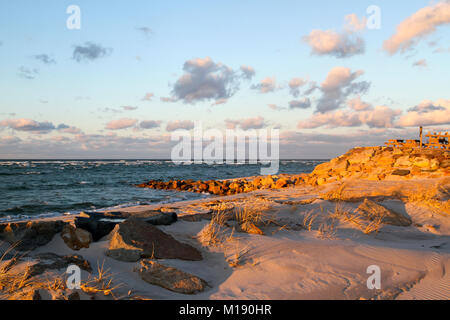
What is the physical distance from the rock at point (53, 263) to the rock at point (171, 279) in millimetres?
763

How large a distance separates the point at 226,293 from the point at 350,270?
6.16 feet

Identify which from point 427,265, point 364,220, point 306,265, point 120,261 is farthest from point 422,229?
point 120,261

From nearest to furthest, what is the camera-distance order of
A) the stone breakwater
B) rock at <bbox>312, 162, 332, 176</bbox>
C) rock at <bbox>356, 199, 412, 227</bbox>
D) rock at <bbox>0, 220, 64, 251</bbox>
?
1. rock at <bbox>0, 220, 64, 251</bbox>
2. rock at <bbox>356, 199, 412, 227</bbox>
3. the stone breakwater
4. rock at <bbox>312, 162, 332, 176</bbox>

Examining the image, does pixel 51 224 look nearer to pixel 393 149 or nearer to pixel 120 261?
pixel 120 261

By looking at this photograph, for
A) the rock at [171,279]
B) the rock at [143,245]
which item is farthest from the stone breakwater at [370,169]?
the rock at [171,279]

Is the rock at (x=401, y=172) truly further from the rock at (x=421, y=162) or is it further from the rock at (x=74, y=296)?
the rock at (x=74, y=296)

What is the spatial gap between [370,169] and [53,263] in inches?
776

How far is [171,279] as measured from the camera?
357 cm

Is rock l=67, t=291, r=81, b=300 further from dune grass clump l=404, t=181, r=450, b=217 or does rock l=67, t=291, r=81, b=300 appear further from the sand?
dune grass clump l=404, t=181, r=450, b=217

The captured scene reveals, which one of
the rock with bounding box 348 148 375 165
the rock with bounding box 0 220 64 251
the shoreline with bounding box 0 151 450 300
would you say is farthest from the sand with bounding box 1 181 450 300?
the rock with bounding box 348 148 375 165

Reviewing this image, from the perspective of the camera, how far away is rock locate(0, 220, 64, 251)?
4.58 m

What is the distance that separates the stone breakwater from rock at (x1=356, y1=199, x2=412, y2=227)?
1118cm

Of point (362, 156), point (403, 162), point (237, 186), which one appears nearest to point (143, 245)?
point (237, 186)

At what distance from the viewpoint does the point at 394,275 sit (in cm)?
419
